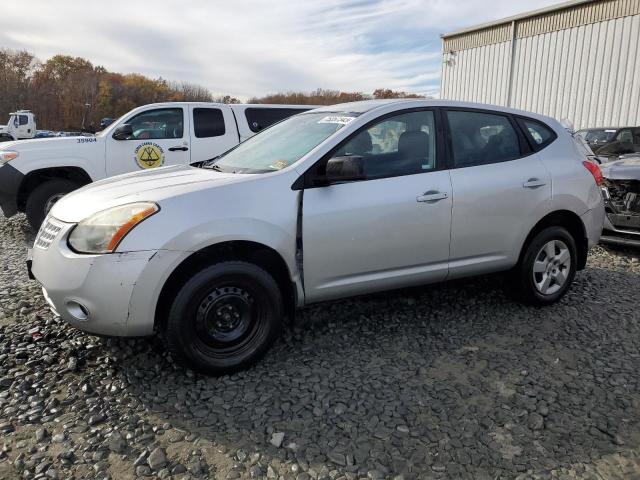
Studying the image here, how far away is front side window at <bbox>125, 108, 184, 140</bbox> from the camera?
7758mm

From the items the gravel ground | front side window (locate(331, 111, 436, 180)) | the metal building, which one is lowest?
the gravel ground

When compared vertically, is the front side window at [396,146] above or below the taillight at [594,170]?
above

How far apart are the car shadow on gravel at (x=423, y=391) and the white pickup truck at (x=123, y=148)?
4335 millimetres

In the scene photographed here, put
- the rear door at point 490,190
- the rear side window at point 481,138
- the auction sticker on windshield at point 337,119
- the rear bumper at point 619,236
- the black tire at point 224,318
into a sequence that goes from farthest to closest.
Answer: the rear bumper at point 619,236
the rear side window at point 481,138
the rear door at point 490,190
the auction sticker on windshield at point 337,119
the black tire at point 224,318

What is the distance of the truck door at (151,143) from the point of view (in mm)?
7484

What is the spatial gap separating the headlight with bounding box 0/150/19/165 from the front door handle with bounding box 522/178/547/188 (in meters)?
6.34

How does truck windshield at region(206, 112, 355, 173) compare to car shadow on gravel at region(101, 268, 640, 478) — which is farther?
truck windshield at region(206, 112, 355, 173)

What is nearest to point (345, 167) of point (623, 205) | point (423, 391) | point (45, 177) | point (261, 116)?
point (423, 391)

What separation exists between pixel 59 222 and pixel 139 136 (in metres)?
5.09

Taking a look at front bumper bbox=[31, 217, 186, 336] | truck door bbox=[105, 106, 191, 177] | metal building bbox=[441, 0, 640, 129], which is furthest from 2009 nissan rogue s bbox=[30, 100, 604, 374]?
metal building bbox=[441, 0, 640, 129]

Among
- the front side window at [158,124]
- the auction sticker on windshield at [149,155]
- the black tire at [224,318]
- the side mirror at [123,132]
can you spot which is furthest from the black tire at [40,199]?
the black tire at [224,318]

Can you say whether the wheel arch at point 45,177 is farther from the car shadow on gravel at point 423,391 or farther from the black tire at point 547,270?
the black tire at point 547,270

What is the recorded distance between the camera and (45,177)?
23.0 ft

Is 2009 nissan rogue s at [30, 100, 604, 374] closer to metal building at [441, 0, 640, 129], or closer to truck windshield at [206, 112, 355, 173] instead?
truck windshield at [206, 112, 355, 173]
